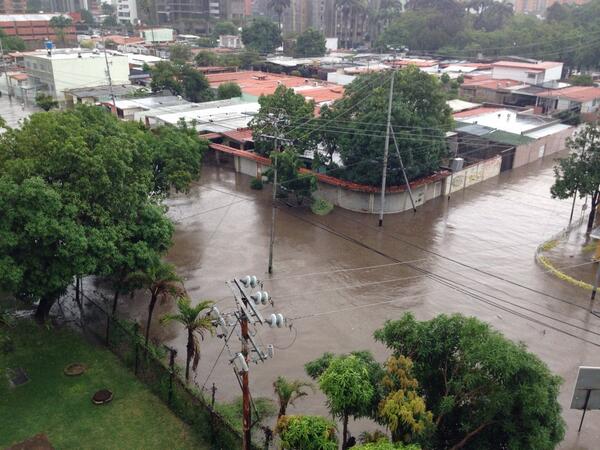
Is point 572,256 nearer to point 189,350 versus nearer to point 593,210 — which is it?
point 593,210

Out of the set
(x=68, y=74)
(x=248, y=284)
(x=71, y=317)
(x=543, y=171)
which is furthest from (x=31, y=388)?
(x=68, y=74)

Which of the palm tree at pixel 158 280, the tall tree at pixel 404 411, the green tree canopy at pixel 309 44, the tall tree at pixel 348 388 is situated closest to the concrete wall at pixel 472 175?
the palm tree at pixel 158 280

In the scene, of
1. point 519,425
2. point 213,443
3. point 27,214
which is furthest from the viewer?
point 27,214

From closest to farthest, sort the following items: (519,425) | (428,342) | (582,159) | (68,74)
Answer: (519,425) < (428,342) < (582,159) < (68,74)

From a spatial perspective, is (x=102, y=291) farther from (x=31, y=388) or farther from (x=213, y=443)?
(x=213, y=443)

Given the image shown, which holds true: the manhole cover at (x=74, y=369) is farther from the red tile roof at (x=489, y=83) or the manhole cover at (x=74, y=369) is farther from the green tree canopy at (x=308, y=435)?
the red tile roof at (x=489, y=83)

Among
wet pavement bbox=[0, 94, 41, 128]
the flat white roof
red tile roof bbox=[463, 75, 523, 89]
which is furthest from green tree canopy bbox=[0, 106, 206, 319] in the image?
red tile roof bbox=[463, 75, 523, 89]
